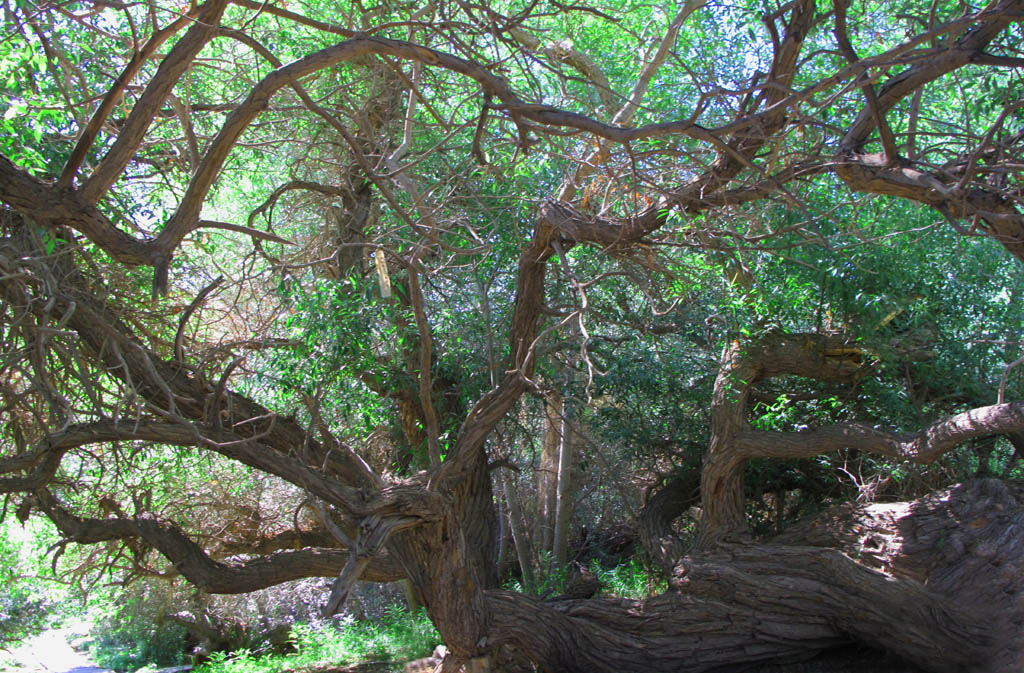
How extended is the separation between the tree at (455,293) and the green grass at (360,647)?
911 millimetres

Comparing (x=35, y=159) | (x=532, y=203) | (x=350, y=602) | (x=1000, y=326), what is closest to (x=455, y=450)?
(x=532, y=203)

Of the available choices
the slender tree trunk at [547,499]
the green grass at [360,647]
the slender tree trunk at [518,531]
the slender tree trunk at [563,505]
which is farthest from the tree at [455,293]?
the slender tree trunk at [547,499]

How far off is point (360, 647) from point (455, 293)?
3.59 m

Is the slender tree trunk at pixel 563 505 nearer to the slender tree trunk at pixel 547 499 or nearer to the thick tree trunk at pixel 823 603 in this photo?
the slender tree trunk at pixel 547 499

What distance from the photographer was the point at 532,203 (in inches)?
253

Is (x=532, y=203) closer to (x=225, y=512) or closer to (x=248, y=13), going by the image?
(x=248, y=13)

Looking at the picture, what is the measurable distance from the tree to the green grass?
911 mm

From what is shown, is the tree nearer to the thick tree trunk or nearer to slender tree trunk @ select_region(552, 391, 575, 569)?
the thick tree trunk

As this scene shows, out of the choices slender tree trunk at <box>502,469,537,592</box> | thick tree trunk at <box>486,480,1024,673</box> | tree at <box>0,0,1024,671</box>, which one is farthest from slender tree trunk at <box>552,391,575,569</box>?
thick tree trunk at <box>486,480,1024,673</box>

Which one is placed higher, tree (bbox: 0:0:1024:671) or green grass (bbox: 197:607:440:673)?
tree (bbox: 0:0:1024:671)

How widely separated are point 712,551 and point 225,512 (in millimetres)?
4327

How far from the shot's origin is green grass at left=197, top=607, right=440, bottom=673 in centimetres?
749

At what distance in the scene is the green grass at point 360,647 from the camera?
7488mm

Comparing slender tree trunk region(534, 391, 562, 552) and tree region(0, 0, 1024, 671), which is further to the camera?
slender tree trunk region(534, 391, 562, 552)
